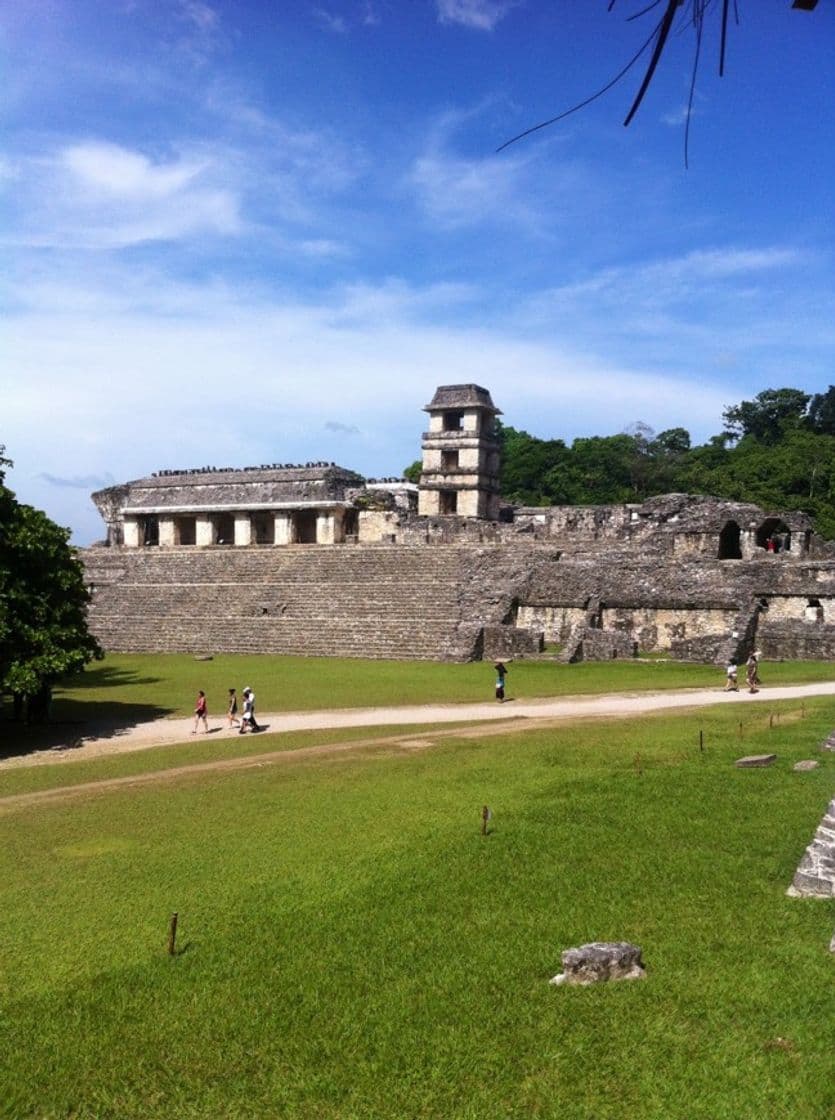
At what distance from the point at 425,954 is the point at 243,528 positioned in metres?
34.1

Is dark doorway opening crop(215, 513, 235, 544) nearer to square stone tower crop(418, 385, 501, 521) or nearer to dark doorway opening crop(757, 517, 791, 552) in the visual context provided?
square stone tower crop(418, 385, 501, 521)

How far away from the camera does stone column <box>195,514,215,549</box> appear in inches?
1555

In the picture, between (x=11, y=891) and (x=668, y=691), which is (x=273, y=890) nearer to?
(x=11, y=891)

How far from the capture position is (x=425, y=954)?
581 cm

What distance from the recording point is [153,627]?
1112 inches

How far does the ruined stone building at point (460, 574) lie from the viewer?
884 inches

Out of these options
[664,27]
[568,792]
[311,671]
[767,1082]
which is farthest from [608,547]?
[664,27]

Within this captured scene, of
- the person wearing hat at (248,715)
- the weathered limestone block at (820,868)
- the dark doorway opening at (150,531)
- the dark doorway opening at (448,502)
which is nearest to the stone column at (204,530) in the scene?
the dark doorway opening at (150,531)

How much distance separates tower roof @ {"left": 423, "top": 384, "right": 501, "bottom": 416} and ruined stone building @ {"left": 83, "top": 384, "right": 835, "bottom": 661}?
0.27ft

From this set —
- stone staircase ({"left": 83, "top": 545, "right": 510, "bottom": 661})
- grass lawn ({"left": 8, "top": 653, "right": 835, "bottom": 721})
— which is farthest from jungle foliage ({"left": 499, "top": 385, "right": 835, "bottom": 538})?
grass lawn ({"left": 8, "top": 653, "right": 835, "bottom": 721})

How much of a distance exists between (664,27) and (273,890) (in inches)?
253

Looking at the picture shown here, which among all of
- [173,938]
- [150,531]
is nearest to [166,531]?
[150,531]

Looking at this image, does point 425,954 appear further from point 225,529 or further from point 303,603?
point 225,529

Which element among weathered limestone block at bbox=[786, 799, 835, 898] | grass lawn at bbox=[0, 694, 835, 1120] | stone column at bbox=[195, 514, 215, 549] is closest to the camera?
grass lawn at bbox=[0, 694, 835, 1120]
